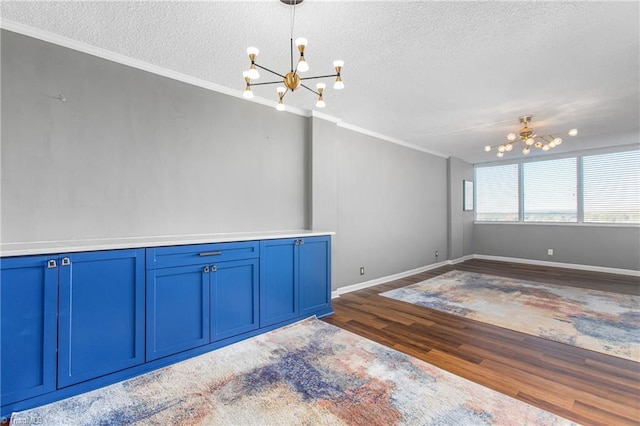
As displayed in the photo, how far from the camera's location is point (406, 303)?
4.02 metres

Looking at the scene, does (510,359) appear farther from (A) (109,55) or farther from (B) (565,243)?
(B) (565,243)

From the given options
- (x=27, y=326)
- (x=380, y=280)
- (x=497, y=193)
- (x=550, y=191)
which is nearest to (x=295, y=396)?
(x=27, y=326)

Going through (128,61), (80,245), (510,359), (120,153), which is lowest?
(510,359)

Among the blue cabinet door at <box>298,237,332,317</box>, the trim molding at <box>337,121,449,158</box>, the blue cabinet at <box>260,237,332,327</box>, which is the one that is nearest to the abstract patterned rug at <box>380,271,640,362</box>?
the blue cabinet door at <box>298,237,332,317</box>

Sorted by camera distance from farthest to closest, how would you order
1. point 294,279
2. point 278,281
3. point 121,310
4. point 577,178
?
point 577,178
point 294,279
point 278,281
point 121,310

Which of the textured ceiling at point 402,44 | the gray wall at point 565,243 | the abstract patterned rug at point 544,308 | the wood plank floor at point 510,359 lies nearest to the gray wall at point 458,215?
the gray wall at point 565,243

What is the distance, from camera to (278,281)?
123 inches

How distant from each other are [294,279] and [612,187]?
708 centimetres

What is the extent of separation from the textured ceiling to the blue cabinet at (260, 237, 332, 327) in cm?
180

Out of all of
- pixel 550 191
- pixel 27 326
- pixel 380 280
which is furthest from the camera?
pixel 550 191

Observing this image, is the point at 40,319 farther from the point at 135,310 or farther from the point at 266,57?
the point at 266,57

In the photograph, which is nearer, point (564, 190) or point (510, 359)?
point (510, 359)

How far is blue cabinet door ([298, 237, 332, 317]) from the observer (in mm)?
3359

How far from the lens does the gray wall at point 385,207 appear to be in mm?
4637
